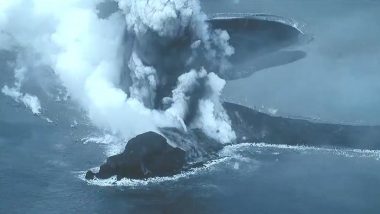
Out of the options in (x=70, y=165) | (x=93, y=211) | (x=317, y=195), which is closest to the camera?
(x=93, y=211)

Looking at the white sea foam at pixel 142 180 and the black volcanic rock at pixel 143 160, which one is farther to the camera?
the black volcanic rock at pixel 143 160

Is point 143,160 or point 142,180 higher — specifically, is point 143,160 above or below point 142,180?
above

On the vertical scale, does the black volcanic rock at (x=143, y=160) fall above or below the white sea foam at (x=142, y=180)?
above

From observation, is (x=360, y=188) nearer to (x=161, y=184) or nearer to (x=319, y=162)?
(x=319, y=162)

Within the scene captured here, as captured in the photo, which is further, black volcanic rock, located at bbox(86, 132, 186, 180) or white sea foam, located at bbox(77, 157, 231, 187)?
black volcanic rock, located at bbox(86, 132, 186, 180)

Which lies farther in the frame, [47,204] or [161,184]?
[161,184]

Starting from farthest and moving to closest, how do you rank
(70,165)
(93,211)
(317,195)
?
1. (70,165)
2. (317,195)
3. (93,211)

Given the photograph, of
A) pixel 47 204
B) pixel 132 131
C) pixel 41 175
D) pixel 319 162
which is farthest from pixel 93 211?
pixel 319 162

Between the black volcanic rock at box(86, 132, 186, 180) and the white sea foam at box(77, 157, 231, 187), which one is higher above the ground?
the black volcanic rock at box(86, 132, 186, 180)
